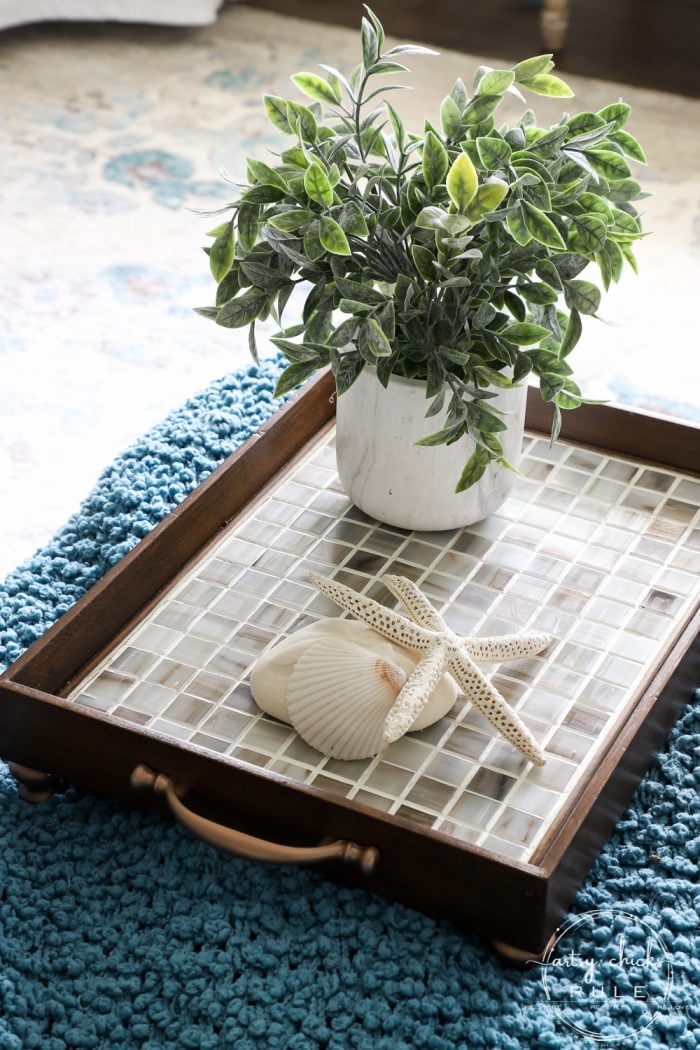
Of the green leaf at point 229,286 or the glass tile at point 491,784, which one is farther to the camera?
the green leaf at point 229,286

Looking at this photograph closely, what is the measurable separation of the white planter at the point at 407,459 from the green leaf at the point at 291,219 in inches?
7.0

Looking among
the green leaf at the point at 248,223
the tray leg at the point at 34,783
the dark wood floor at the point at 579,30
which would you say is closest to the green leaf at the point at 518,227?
the green leaf at the point at 248,223

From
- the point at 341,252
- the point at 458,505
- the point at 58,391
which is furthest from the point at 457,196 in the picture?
the point at 58,391

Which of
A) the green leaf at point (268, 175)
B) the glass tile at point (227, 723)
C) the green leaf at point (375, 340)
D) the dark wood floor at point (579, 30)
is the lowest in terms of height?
the dark wood floor at point (579, 30)

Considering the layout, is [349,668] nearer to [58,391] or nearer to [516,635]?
[516,635]

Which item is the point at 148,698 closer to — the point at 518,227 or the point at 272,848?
the point at 272,848

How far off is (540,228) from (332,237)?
17 cm

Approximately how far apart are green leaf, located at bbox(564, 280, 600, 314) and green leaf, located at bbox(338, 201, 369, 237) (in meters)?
0.18

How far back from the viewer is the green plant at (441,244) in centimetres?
111

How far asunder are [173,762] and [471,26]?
7.73 feet

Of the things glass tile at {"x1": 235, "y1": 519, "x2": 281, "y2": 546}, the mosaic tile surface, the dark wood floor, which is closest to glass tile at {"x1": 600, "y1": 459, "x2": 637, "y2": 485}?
the mosaic tile surface

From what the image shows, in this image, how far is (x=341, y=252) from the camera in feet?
3.57

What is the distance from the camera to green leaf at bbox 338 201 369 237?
112 centimetres

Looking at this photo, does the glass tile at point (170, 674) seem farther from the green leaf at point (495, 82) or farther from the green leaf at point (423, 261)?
the green leaf at point (495, 82)
